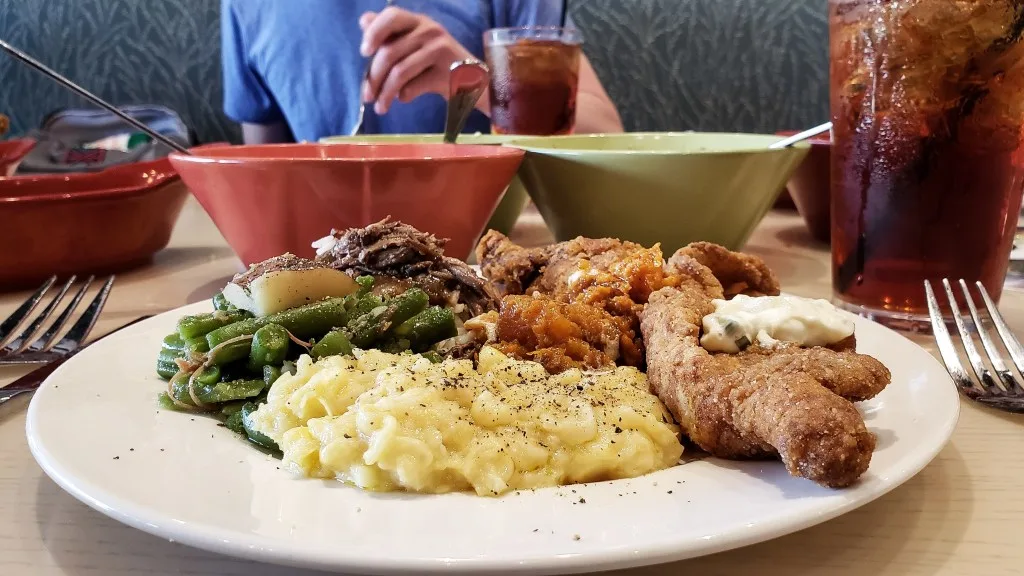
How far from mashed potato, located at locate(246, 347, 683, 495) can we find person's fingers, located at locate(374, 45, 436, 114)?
7.65 feet

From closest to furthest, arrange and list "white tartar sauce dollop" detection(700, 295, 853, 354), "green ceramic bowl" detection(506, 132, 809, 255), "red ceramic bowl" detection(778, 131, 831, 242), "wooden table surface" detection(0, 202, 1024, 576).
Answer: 1. "wooden table surface" detection(0, 202, 1024, 576)
2. "white tartar sauce dollop" detection(700, 295, 853, 354)
3. "green ceramic bowl" detection(506, 132, 809, 255)
4. "red ceramic bowl" detection(778, 131, 831, 242)

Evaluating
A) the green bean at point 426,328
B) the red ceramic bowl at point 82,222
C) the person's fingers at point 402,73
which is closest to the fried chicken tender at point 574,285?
the green bean at point 426,328

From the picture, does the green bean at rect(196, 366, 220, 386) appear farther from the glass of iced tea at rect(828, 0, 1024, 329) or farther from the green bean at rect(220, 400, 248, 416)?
the glass of iced tea at rect(828, 0, 1024, 329)

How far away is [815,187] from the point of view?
2.82 m

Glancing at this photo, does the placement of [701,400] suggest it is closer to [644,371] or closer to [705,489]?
[705,489]

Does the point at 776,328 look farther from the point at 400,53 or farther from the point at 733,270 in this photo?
the point at 400,53

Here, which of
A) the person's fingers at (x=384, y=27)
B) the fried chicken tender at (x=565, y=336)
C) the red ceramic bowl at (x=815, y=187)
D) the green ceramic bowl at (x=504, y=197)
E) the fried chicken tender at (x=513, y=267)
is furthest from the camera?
the person's fingers at (x=384, y=27)

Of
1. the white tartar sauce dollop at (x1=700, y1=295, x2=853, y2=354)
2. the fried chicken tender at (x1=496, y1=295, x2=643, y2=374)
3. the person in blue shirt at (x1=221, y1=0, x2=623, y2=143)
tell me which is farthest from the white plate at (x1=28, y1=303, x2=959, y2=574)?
the person in blue shirt at (x1=221, y1=0, x2=623, y2=143)

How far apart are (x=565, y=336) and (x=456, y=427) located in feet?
1.51

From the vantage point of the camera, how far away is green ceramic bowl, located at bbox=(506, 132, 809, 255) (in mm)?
2256

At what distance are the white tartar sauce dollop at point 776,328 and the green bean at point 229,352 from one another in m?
0.86

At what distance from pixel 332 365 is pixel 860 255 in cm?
139

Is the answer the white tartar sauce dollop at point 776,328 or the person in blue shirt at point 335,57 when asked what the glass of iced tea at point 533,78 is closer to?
the person in blue shirt at point 335,57

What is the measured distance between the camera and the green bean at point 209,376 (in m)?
1.33
